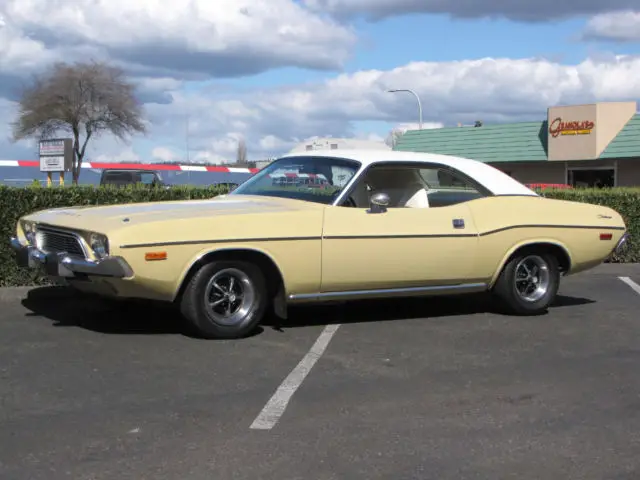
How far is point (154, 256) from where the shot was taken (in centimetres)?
600

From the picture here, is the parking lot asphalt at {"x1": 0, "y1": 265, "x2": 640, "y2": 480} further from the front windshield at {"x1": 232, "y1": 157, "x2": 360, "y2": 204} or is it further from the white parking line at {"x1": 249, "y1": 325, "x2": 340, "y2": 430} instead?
the front windshield at {"x1": 232, "y1": 157, "x2": 360, "y2": 204}

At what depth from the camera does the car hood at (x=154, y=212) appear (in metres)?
6.18

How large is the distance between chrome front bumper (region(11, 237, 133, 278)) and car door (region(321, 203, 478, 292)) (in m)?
1.67

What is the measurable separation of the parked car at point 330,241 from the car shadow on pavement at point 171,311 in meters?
0.55

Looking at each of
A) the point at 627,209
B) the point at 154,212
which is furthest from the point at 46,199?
the point at 627,209

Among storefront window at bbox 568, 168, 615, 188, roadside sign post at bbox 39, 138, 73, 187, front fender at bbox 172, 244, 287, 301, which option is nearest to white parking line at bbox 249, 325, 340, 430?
front fender at bbox 172, 244, 287, 301

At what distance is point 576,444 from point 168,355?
9.99ft

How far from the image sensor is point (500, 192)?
773 centimetres

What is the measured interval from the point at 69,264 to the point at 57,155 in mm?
11625

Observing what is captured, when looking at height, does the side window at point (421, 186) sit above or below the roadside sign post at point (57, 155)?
below

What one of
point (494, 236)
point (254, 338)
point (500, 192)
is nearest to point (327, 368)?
point (254, 338)

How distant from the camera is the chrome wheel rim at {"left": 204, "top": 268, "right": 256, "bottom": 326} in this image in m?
6.39

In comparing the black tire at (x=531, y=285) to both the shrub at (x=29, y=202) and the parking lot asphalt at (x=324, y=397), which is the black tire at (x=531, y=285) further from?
the shrub at (x=29, y=202)

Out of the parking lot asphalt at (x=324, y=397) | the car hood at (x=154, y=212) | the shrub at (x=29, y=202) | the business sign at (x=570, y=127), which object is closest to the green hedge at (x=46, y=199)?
the shrub at (x=29, y=202)
